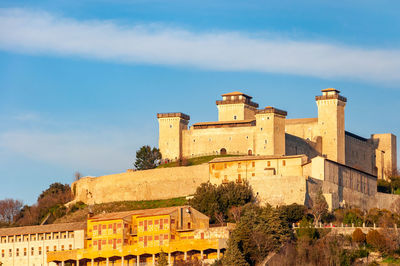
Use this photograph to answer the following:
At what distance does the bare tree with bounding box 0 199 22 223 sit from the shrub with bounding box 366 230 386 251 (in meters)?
40.4

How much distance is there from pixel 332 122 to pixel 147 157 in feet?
61.6

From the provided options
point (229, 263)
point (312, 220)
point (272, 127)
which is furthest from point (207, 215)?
point (272, 127)

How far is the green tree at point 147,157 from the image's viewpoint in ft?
308

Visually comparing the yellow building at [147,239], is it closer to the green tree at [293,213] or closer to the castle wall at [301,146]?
the green tree at [293,213]

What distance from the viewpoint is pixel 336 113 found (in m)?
96.0

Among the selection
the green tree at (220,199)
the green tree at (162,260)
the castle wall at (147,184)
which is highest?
the castle wall at (147,184)

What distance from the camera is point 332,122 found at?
96.1 metres

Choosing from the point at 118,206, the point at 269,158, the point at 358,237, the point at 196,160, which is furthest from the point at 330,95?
the point at 358,237

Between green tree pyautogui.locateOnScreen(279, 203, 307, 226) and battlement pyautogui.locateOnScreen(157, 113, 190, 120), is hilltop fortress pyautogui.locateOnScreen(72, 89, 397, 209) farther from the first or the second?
green tree pyautogui.locateOnScreen(279, 203, 307, 226)

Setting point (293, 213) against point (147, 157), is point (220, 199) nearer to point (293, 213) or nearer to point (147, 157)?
point (293, 213)

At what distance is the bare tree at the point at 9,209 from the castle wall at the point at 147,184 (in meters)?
8.97

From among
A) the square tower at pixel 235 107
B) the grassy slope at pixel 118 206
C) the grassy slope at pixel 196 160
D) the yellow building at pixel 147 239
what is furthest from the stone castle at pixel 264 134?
the yellow building at pixel 147 239

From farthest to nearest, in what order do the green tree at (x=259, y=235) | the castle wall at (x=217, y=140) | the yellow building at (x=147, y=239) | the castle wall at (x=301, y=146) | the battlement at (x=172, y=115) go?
the battlement at (x=172, y=115) → the castle wall at (x=217, y=140) → the castle wall at (x=301, y=146) → the yellow building at (x=147, y=239) → the green tree at (x=259, y=235)

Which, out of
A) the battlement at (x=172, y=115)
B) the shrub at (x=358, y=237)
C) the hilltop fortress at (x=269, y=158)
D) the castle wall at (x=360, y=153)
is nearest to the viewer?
the shrub at (x=358, y=237)
